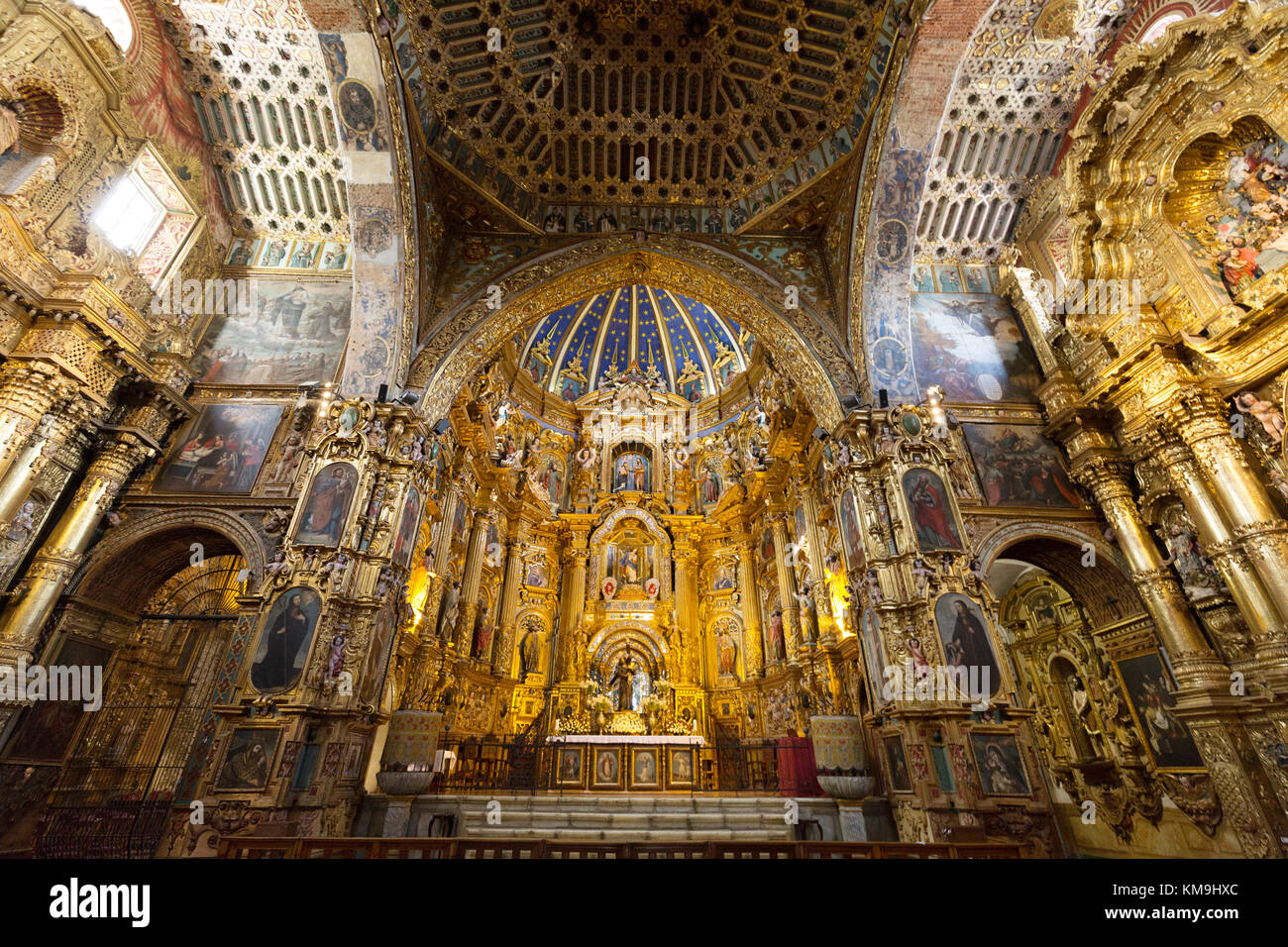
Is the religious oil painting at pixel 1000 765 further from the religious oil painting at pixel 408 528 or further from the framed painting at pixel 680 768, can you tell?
the religious oil painting at pixel 408 528

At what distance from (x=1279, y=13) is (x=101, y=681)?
75.7 feet

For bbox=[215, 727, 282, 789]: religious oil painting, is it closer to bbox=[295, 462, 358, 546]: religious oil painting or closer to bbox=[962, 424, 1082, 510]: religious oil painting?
bbox=[295, 462, 358, 546]: religious oil painting

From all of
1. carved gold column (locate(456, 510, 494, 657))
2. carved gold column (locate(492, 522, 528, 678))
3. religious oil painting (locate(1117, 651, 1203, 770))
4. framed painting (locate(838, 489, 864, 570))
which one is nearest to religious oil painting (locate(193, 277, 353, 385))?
carved gold column (locate(456, 510, 494, 657))

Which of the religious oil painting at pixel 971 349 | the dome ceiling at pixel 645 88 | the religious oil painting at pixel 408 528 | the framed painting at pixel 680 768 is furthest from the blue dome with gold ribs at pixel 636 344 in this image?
the framed painting at pixel 680 768

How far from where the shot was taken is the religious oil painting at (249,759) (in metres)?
8.43

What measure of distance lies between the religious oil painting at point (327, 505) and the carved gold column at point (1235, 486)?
15776 millimetres

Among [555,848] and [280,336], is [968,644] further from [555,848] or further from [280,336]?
[280,336]

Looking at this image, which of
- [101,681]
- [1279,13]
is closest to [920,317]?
[1279,13]

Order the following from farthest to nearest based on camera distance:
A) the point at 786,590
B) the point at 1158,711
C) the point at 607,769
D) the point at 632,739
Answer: the point at 786,590 < the point at 632,739 < the point at 607,769 < the point at 1158,711

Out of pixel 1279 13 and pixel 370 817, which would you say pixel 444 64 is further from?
pixel 370 817

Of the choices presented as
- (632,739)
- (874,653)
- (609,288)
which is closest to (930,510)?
(874,653)

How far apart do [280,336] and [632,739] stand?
13.5 meters

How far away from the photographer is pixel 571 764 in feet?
36.1
